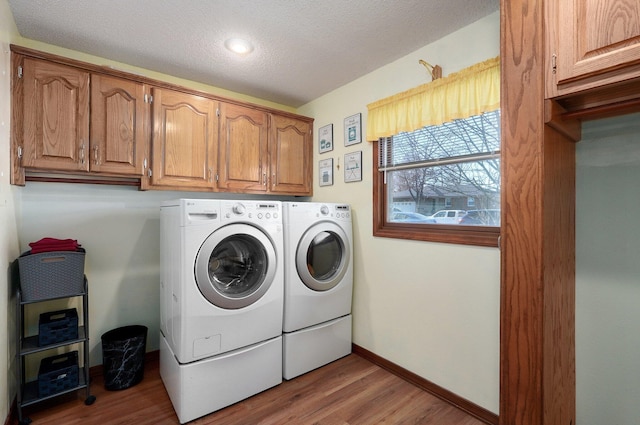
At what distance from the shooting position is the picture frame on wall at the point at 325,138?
2.78 m

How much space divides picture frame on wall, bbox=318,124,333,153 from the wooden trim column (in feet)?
5.82

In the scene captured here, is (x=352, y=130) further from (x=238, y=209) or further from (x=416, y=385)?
(x=416, y=385)

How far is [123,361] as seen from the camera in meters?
2.03

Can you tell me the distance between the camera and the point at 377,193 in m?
2.38

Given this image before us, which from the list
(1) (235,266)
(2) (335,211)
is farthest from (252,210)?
(2) (335,211)

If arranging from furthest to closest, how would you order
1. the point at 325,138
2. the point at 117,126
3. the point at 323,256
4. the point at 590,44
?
the point at 325,138 → the point at 323,256 → the point at 117,126 → the point at 590,44

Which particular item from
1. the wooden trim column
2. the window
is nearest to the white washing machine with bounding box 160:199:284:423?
the window

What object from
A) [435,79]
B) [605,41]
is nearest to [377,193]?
[435,79]

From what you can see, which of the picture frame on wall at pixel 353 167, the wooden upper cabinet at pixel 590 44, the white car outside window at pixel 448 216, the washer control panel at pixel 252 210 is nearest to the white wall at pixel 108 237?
the washer control panel at pixel 252 210

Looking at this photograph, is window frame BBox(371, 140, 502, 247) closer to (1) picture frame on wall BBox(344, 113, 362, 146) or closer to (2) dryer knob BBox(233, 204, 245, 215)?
(1) picture frame on wall BBox(344, 113, 362, 146)

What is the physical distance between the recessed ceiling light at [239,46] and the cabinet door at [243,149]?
48cm

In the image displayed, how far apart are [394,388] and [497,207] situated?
139 cm

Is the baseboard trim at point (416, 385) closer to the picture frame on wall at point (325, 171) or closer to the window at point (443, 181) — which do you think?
the window at point (443, 181)

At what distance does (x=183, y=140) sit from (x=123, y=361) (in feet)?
5.32
